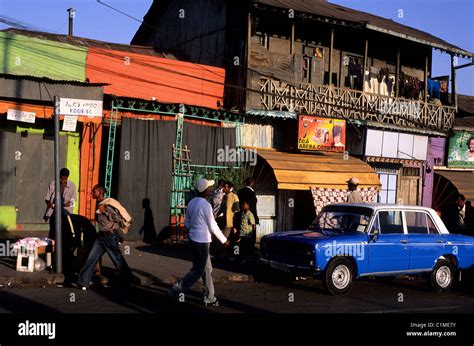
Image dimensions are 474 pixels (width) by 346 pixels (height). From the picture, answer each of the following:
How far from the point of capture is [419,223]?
12.0 metres

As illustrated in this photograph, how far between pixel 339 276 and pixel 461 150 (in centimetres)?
1692

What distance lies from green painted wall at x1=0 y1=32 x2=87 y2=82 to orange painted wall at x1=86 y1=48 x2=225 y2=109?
0.37 meters

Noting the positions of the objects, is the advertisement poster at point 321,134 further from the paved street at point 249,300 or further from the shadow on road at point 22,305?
the shadow on road at point 22,305

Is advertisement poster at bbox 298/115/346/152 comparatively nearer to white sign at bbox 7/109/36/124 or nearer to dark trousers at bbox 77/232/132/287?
white sign at bbox 7/109/36/124

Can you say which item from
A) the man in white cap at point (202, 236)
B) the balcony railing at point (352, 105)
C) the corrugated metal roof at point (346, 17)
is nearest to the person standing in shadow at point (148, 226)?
the balcony railing at point (352, 105)

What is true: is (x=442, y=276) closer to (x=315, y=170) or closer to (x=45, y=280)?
(x=45, y=280)

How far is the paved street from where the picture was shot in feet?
29.5

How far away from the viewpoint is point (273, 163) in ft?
59.9

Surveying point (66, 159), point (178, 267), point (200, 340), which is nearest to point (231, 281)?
point (178, 267)

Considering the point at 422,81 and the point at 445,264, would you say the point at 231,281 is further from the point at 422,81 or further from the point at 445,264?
the point at 422,81

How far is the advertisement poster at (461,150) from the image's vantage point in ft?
83.9

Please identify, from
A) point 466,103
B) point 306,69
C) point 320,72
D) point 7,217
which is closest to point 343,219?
point 7,217

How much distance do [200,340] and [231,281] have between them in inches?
202

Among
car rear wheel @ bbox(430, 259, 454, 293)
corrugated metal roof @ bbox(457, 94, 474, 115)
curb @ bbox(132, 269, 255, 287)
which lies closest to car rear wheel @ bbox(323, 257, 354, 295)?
car rear wheel @ bbox(430, 259, 454, 293)
